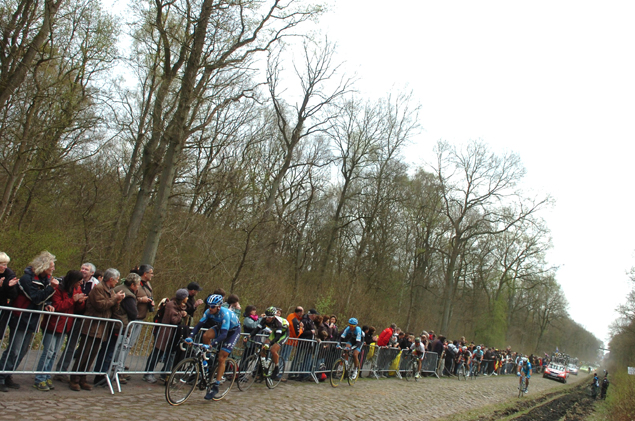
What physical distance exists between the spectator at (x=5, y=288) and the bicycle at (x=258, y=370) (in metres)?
4.78

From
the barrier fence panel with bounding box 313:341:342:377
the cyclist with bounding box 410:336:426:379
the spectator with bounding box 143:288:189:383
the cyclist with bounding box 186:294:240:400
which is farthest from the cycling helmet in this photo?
the cyclist with bounding box 410:336:426:379

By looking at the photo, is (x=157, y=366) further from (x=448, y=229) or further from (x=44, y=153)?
(x=448, y=229)

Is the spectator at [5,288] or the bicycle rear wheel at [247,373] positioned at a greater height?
the spectator at [5,288]

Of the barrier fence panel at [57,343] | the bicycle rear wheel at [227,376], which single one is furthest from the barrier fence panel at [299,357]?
the barrier fence panel at [57,343]

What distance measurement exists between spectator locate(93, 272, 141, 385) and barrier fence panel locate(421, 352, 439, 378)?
15.8 metres

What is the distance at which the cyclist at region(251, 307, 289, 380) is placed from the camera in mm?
10297

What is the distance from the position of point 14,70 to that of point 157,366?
31.9ft

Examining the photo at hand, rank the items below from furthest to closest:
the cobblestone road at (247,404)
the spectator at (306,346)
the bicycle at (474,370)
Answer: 1. the bicycle at (474,370)
2. the spectator at (306,346)
3. the cobblestone road at (247,404)

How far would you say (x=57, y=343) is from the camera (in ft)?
22.4

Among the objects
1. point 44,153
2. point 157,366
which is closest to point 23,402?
point 157,366

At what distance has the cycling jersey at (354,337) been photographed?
13439 mm

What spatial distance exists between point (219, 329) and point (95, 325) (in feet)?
6.50

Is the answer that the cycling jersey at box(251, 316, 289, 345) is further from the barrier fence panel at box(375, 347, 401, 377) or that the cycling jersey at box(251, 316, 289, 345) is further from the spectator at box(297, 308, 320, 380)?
the barrier fence panel at box(375, 347, 401, 377)

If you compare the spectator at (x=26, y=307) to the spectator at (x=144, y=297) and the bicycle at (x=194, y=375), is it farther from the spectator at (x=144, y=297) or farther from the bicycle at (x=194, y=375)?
the bicycle at (x=194, y=375)
